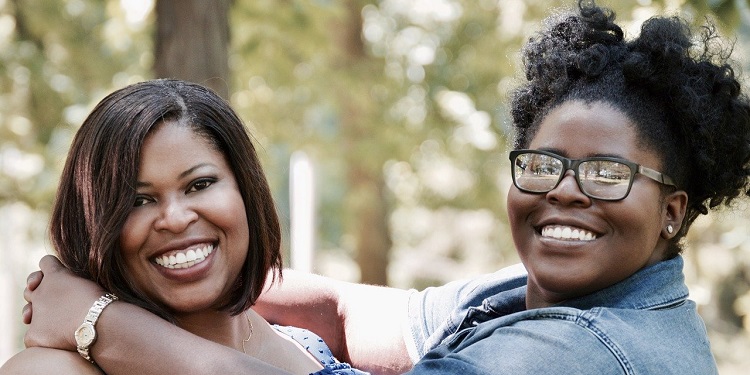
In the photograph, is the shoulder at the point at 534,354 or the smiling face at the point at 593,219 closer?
the shoulder at the point at 534,354

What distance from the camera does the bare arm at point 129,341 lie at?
2379 mm

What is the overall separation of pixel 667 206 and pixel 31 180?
7.15m

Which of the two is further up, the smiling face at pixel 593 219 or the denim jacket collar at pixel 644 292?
the smiling face at pixel 593 219

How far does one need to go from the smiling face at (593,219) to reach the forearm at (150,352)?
818 mm

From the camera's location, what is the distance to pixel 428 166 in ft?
36.3

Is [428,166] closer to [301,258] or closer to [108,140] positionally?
[301,258]

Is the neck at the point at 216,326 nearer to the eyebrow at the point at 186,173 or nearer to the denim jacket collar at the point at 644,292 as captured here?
the eyebrow at the point at 186,173

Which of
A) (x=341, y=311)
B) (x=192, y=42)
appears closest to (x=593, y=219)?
(x=341, y=311)

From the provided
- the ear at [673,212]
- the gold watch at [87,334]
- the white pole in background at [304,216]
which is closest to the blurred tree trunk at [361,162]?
the white pole in background at [304,216]

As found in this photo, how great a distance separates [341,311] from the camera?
3.50m

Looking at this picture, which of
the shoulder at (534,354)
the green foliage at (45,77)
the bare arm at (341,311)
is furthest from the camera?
the green foliage at (45,77)

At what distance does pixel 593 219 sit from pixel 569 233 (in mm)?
76

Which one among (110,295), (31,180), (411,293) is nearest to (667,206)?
(411,293)

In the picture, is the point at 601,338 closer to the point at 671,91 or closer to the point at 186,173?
the point at 671,91
